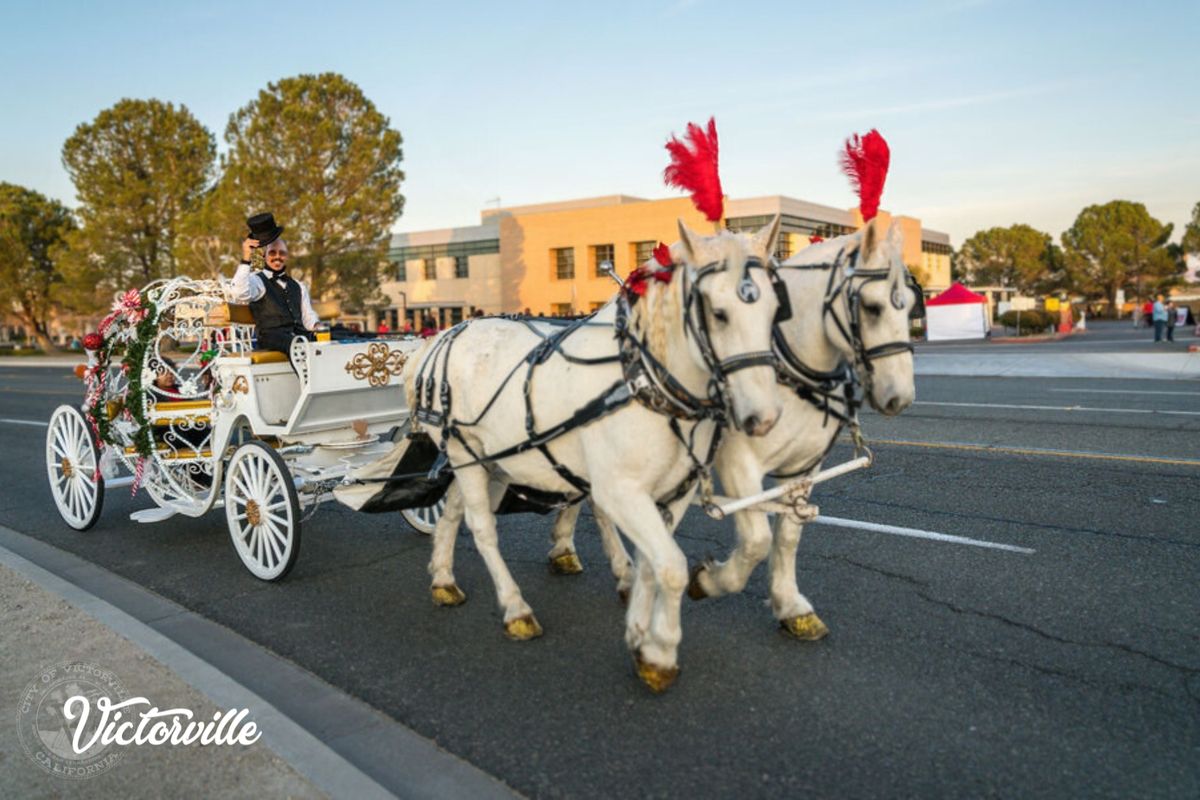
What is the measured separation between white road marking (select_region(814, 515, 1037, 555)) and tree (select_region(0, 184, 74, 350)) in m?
55.8

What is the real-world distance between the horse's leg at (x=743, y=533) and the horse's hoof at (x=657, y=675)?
0.52 metres

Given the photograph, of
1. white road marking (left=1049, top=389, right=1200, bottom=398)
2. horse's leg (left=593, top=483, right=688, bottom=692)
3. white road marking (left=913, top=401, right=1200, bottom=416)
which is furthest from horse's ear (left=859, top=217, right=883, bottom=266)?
white road marking (left=1049, top=389, right=1200, bottom=398)

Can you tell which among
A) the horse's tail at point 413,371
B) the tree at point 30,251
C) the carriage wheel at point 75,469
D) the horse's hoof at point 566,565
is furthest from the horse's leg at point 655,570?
the tree at point 30,251

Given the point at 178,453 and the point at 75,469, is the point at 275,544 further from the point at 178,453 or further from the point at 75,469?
the point at 75,469

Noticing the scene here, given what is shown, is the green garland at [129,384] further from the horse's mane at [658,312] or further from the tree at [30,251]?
the tree at [30,251]

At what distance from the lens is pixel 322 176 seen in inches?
1442

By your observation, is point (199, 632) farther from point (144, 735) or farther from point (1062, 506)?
point (1062, 506)

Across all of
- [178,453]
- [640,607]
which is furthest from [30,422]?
[640,607]

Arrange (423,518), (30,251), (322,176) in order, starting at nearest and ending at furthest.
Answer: (423,518), (322,176), (30,251)

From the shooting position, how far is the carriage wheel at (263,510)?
17.9ft

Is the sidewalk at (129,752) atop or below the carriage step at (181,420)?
below

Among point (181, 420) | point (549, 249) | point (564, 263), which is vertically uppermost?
point (549, 249)

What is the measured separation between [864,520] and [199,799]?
5.04 m

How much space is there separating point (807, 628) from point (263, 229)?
4993mm
